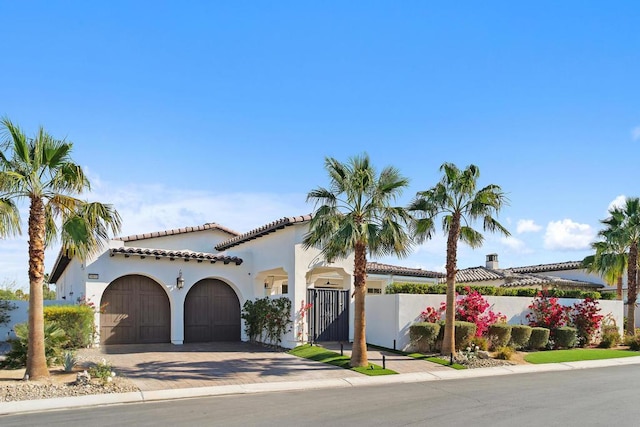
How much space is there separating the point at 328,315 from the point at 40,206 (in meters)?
11.9

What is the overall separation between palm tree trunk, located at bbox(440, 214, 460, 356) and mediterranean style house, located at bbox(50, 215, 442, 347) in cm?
452

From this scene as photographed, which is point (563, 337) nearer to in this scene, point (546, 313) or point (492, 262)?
point (546, 313)

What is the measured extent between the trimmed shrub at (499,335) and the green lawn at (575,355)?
102 cm

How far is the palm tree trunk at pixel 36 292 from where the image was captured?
512 inches

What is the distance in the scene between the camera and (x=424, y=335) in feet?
64.8

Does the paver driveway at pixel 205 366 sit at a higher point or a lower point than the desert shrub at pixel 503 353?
higher

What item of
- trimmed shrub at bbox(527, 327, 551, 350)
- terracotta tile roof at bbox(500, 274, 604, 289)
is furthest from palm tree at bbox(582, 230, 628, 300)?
trimmed shrub at bbox(527, 327, 551, 350)

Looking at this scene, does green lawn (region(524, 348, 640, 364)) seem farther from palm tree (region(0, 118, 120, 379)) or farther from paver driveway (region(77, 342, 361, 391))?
palm tree (region(0, 118, 120, 379))

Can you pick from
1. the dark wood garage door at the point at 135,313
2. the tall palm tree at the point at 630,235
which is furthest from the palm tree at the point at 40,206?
the tall palm tree at the point at 630,235

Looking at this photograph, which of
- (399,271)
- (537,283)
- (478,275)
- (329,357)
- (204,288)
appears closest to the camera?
(329,357)

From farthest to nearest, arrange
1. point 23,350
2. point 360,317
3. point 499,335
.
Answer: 1. point 499,335
2. point 360,317
3. point 23,350

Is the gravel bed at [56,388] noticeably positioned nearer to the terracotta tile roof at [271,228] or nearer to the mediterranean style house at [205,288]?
the mediterranean style house at [205,288]

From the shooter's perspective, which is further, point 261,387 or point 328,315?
point 328,315

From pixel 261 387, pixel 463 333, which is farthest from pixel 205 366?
pixel 463 333
